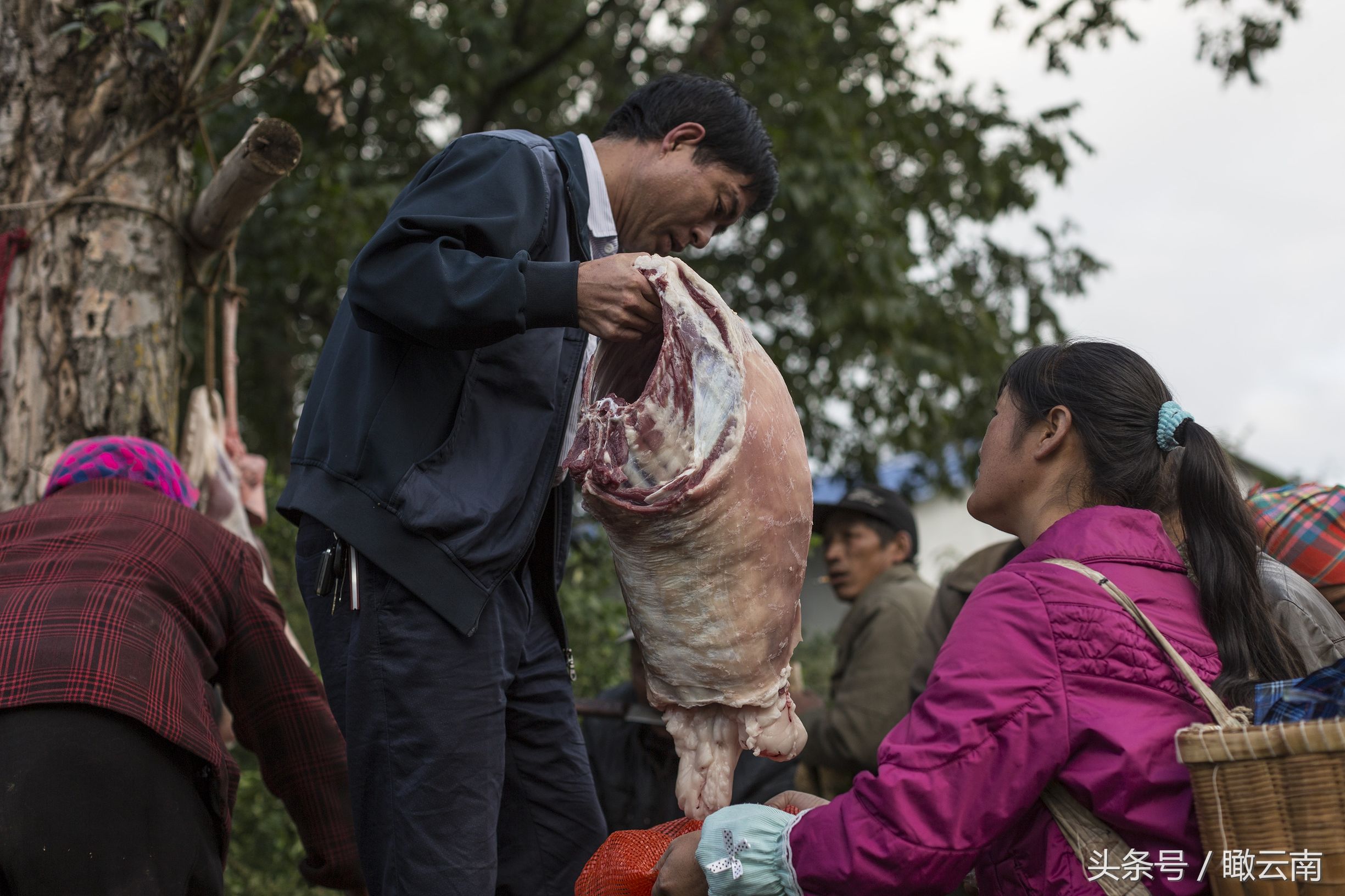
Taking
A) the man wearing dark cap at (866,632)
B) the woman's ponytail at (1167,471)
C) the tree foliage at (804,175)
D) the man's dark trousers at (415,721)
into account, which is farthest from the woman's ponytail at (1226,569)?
the tree foliage at (804,175)

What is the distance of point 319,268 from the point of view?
7.01 m

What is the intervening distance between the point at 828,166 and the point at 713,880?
6375 millimetres

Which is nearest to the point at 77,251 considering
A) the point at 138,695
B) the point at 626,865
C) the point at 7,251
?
the point at 7,251

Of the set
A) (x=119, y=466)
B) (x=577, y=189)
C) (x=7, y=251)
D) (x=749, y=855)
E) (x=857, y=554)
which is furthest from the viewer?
(x=857, y=554)

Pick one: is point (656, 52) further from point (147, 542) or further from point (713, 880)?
point (713, 880)

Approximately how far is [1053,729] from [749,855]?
0.50 meters

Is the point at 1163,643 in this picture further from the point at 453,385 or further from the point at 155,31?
the point at 155,31

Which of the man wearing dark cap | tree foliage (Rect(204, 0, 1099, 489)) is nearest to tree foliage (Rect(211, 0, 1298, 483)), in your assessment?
tree foliage (Rect(204, 0, 1099, 489))

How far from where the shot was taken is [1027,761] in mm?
1719

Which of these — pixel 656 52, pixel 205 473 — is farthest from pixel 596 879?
pixel 656 52

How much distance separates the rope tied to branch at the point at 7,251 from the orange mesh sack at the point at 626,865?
8.60ft

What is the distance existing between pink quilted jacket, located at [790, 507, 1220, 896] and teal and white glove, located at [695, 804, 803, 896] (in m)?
0.03

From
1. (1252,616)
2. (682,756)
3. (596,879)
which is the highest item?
(1252,616)

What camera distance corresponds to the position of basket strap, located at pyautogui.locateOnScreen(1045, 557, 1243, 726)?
1.70m
